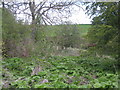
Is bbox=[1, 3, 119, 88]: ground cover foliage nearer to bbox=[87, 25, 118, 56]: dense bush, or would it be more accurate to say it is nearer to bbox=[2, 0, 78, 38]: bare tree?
bbox=[87, 25, 118, 56]: dense bush

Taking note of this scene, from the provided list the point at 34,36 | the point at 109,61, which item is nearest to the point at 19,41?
the point at 34,36

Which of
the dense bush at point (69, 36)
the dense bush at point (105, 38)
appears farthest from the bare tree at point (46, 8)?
the dense bush at point (105, 38)

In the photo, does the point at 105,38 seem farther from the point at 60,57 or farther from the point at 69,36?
the point at 69,36

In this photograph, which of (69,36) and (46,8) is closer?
(69,36)

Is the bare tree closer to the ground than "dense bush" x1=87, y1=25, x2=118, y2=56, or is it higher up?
higher up

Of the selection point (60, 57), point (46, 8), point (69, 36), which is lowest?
point (60, 57)

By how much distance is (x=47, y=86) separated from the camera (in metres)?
2.94

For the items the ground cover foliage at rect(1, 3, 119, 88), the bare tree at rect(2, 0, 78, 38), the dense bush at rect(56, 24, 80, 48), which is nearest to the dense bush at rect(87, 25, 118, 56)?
the ground cover foliage at rect(1, 3, 119, 88)

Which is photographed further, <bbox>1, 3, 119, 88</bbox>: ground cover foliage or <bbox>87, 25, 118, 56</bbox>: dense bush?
<bbox>87, 25, 118, 56</bbox>: dense bush

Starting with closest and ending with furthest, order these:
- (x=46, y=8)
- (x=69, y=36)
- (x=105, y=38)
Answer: (x=105, y=38) → (x=69, y=36) → (x=46, y=8)

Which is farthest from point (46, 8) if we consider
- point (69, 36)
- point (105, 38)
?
point (105, 38)

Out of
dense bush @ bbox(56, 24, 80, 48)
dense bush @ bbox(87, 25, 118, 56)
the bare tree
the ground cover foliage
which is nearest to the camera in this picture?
the ground cover foliage

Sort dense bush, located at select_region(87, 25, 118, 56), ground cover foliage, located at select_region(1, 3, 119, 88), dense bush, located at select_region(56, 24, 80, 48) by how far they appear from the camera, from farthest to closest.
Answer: dense bush, located at select_region(56, 24, 80, 48) < dense bush, located at select_region(87, 25, 118, 56) < ground cover foliage, located at select_region(1, 3, 119, 88)

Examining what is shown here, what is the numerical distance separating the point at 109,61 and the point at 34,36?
367 cm
